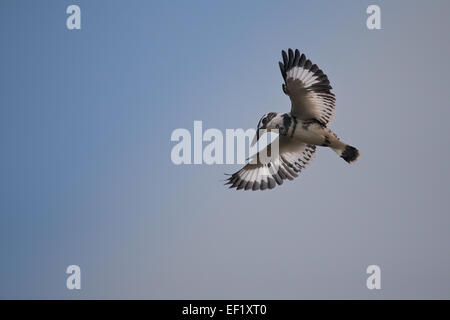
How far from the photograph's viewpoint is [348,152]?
1073cm

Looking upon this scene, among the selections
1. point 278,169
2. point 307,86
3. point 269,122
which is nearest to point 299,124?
point 269,122

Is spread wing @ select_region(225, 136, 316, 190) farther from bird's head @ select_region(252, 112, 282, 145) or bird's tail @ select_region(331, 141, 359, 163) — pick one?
bird's tail @ select_region(331, 141, 359, 163)

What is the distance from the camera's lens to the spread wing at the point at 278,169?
1134 centimetres

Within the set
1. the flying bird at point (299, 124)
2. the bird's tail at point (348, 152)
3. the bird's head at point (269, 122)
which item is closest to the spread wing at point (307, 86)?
the flying bird at point (299, 124)

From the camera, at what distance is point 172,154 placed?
1048cm

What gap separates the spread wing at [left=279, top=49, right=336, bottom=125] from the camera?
1018 centimetres

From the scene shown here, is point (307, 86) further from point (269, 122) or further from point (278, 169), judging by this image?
point (278, 169)

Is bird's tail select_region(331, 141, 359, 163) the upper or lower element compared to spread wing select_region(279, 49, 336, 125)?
lower

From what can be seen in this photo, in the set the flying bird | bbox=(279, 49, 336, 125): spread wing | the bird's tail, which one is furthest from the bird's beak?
the bird's tail

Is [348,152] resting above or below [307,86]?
below

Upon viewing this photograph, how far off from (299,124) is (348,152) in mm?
929
